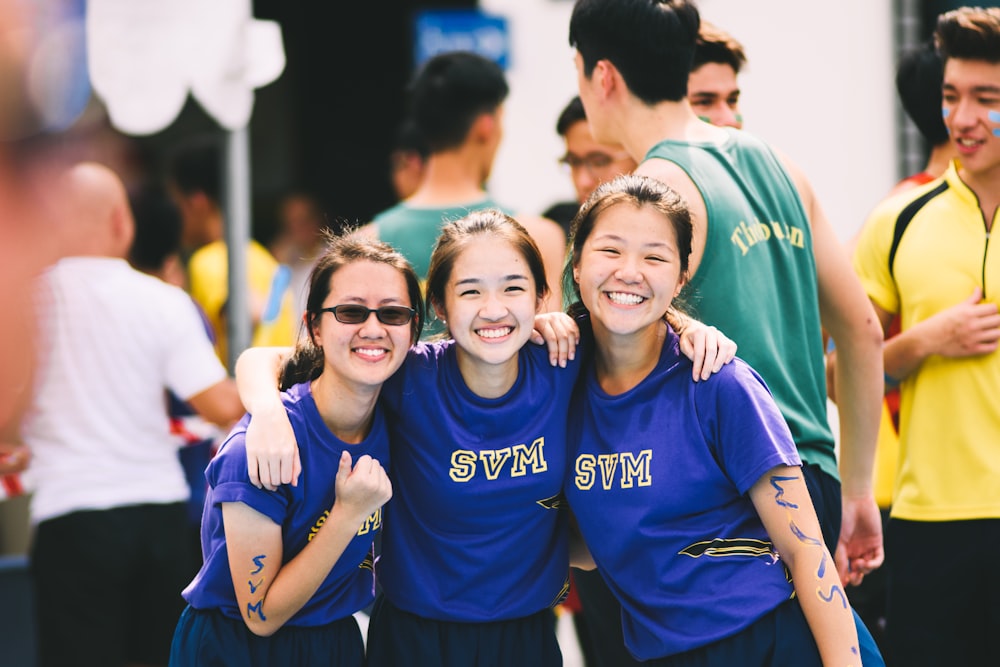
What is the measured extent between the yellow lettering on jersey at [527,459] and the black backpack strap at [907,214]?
1533 mm

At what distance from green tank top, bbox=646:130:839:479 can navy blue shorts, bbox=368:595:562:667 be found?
0.79 metres

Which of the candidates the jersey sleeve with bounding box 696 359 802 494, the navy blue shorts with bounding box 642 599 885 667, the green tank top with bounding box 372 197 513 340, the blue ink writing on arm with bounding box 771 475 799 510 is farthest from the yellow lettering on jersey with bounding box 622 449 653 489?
the green tank top with bounding box 372 197 513 340

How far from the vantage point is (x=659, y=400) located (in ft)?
9.25

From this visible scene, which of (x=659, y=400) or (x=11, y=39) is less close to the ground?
(x=11, y=39)

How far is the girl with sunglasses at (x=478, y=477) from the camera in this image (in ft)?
9.44

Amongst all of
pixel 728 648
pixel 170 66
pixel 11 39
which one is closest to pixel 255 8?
pixel 170 66

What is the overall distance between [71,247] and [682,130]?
2.40m

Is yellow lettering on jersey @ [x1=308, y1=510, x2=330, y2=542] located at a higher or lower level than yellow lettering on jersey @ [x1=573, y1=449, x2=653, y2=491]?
lower

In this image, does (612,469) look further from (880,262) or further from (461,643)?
(880,262)

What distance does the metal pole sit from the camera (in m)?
5.34

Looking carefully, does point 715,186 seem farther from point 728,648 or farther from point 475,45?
point 475,45

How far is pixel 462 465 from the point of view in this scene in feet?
9.40

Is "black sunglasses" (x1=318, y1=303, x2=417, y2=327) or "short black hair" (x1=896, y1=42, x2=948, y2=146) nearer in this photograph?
"black sunglasses" (x1=318, y1=303, x2=417, y2=327)

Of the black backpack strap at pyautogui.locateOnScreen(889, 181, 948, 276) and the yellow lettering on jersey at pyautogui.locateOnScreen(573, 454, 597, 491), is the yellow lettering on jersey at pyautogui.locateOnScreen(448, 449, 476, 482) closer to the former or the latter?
the yellow lettering on jersey at pyautogui.locateOnScreen(573, 454, 597, 491)
